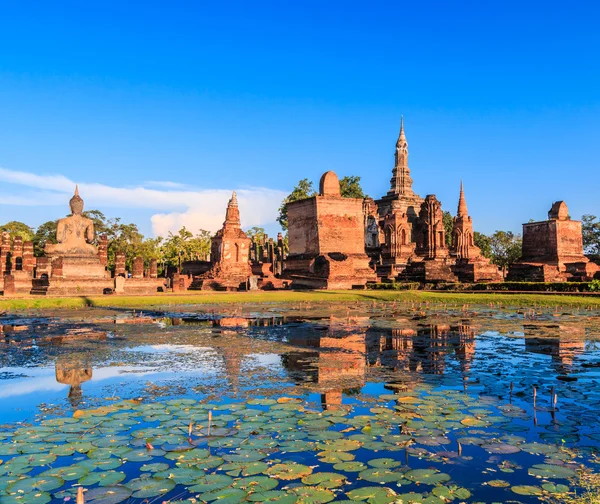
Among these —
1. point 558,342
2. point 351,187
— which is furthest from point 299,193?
point 558,342

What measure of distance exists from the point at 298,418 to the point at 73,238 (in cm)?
3242

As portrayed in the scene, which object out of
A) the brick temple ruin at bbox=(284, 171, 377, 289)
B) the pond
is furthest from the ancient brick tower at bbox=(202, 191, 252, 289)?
the pond

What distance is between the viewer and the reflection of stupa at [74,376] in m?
7.56

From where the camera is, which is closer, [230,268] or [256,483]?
[256,483]

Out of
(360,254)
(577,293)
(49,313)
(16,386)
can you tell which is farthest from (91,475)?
(360,254)

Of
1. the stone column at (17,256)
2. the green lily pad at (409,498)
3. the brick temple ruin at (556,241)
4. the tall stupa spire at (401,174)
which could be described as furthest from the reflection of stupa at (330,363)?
the tall stupa spire at (401,174)

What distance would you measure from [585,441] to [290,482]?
2.90m

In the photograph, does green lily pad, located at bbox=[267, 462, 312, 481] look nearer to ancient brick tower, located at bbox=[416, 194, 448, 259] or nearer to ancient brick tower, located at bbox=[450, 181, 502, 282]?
ancient brick tower, located at bbox=[450, 181, 502, 282]

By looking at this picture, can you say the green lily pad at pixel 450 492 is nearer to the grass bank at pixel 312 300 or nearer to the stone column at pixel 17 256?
the grass bank at pixel 312 300

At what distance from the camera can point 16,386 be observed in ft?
26.9

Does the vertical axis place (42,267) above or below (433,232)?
below

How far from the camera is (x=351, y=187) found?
65.2 meters

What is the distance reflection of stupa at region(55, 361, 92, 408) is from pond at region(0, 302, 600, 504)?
0.03 meters

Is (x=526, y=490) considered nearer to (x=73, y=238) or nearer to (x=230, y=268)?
(x=230, y=268)
